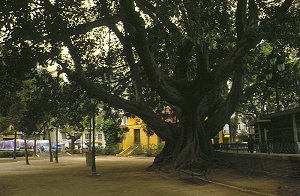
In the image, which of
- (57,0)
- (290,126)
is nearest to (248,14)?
(290,126)

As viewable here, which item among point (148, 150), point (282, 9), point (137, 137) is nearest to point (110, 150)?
point (137, 137)

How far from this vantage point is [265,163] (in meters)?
18.5

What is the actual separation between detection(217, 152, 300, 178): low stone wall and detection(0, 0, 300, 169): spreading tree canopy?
4.57ft

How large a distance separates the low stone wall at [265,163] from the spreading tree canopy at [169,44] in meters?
1.39

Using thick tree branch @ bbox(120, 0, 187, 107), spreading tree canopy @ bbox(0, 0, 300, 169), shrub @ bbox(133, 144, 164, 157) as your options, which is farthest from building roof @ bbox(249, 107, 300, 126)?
shrub @ bbox(133, 144, 164, 157)

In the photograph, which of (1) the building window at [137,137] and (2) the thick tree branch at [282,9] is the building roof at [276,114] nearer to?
(2) the thick tree branch at [282,9]

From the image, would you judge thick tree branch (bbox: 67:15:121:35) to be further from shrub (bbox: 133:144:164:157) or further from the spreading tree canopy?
shrub (bbox: 133:144:164:157)

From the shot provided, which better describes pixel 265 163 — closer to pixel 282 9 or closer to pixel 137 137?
pixel 282 9

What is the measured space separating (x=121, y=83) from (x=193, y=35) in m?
12.9

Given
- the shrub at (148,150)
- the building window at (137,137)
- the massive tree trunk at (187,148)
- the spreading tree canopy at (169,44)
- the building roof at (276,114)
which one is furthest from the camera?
the building window at (137,137)

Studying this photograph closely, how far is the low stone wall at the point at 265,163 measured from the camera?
15.9 m

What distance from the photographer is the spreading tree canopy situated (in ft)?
51.5

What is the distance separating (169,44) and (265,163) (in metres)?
8.05

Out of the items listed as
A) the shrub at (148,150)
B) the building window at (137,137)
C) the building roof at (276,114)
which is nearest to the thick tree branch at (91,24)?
the building roof at (276,114)
